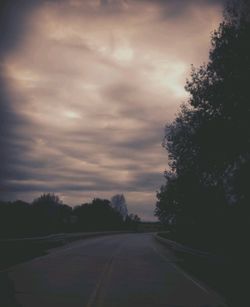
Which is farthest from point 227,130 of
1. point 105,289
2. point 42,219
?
point 42,219

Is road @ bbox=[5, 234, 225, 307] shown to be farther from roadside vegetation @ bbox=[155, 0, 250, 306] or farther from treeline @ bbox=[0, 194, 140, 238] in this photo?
treeline @ bbox=[0, 194, 140, 238]

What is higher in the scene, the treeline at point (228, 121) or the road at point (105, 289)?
the treeline at point (228, 121)

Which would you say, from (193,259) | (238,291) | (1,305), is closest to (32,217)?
(193,259)

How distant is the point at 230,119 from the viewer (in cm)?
3011

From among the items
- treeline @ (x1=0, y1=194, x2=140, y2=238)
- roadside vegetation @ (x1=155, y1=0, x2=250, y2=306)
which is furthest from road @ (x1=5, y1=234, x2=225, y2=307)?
treeline @ (x1=0, y1=194, x2=140, y2=238)

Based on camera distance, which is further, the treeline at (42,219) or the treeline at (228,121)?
the treeline at (42,219)

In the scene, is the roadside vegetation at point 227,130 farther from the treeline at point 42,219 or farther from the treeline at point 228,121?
the treeline at point 42,219

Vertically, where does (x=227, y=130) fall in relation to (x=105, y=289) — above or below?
above

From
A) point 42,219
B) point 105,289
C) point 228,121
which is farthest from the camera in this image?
point 42,219

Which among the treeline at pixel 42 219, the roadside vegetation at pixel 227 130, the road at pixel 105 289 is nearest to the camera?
the road at pixel 105 289

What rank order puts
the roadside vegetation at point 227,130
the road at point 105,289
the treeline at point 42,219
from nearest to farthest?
the road at point 105,289, the roadside vegetation at point 227,130, the treeline at point 42,219

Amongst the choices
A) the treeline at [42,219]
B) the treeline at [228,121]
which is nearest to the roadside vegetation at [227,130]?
the treeline at [228,121]

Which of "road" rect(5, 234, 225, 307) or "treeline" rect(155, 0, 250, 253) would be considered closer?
"road" rect(5, 234, 225, 307)

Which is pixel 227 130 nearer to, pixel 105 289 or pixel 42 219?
pixel 105 289
